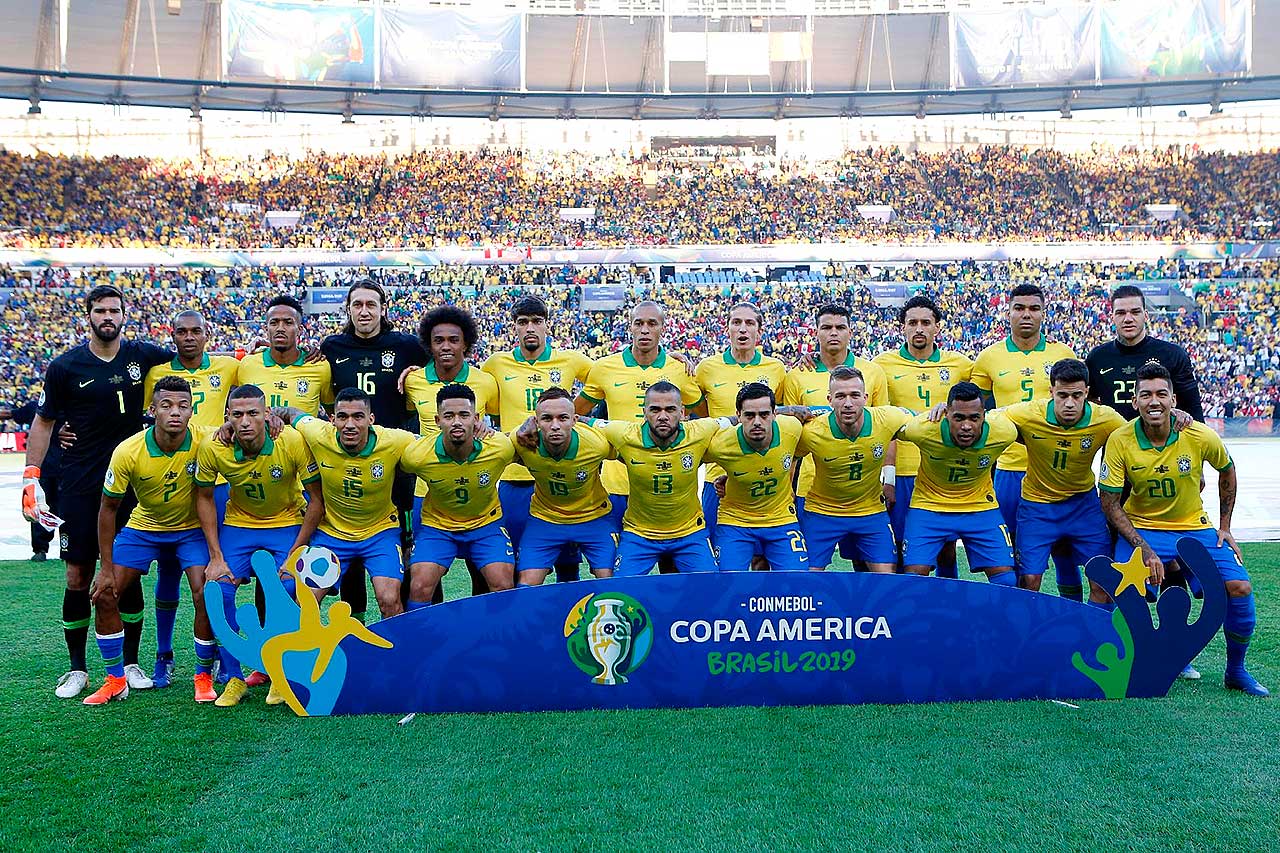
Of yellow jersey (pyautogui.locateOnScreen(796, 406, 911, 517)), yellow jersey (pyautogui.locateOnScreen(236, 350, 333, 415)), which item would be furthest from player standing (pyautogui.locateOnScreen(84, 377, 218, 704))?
yellow jersey (pyautogui.locateOnScreen(796, 406, 911, 517))

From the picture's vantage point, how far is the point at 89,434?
638 cm

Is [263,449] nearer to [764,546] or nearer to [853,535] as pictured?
[764,546]

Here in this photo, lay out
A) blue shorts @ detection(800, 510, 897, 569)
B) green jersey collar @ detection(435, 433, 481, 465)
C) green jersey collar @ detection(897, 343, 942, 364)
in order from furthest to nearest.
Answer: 1. green jersey collar @ detection(897, 343, 942, 364)
2. blue shorts @ detection(800, 510, 897, 569)
3. green jersey collar @ detection(435, 433, 481, 465)

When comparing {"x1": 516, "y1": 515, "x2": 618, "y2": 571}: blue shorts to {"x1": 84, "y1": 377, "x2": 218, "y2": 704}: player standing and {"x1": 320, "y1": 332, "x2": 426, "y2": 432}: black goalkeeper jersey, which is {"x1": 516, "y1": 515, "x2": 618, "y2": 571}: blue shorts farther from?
{"x1": 84, "y1": 377, "x2": 218, "y2": 704}: player standing

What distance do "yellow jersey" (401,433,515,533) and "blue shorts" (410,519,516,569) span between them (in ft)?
0.13

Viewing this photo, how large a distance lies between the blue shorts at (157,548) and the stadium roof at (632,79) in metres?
28.8

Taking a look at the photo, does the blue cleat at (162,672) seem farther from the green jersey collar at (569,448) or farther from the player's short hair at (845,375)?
the player's short hair at (845,375)

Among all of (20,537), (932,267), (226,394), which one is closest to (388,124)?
(932,267)

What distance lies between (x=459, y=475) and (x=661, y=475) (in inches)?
46.5

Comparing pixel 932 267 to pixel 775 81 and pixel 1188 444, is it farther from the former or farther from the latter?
pixel 1188 444

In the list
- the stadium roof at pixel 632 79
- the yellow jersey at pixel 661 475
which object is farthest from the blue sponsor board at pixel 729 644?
the stadium roof at pixel 632 79

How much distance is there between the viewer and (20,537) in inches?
476

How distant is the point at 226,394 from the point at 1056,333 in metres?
26.8

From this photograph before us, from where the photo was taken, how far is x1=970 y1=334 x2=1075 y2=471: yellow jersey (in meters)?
7.21
